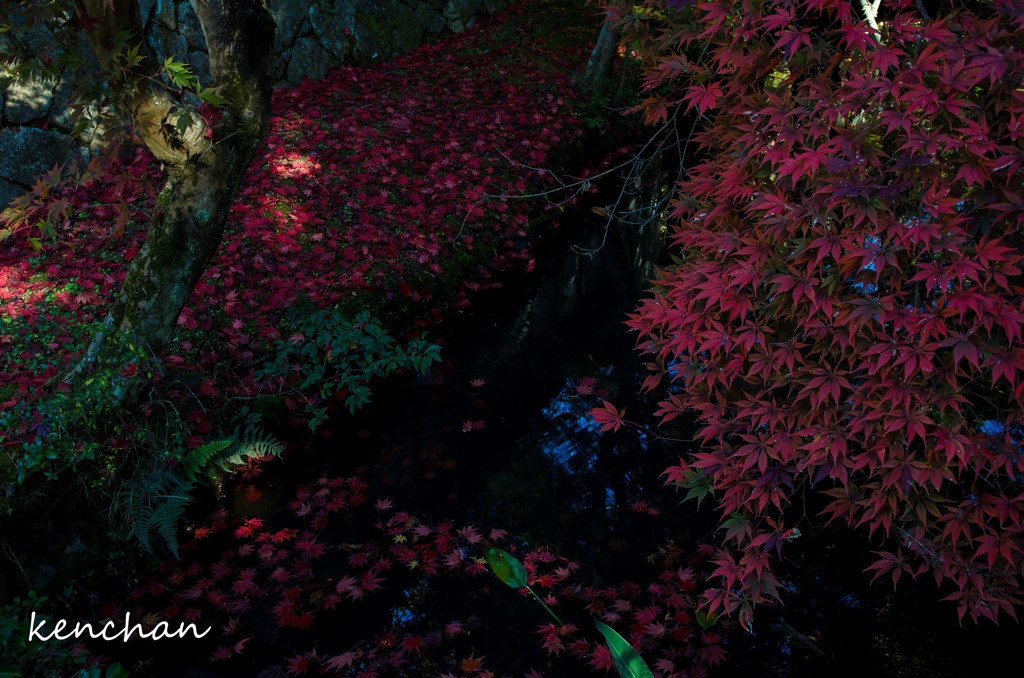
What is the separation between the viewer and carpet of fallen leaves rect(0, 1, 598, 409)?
5879 millimetres

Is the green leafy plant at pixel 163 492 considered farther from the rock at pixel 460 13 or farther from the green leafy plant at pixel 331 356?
the rock at pixel 460 13

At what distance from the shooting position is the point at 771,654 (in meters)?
4.08

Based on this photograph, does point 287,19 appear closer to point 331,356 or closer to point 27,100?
point 27,100

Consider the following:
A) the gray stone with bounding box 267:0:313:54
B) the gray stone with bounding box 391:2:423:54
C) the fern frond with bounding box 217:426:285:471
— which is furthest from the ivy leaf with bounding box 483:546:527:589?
the gray stone with bounding box 391:2:423:54

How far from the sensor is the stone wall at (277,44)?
7367 mm

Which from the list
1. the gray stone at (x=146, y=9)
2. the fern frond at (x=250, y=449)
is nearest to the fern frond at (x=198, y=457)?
the fern frond at (x=250, y=449)

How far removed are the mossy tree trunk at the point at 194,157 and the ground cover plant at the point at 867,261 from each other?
2.86 meters

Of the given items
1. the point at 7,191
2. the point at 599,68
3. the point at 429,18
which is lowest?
the point at 7,191

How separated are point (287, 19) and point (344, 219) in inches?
183

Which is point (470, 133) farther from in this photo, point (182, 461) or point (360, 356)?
point (182, 461)

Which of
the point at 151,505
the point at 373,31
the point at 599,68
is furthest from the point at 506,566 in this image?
the point at 373,31

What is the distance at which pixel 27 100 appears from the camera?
24.4 ft

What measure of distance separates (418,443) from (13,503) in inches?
107

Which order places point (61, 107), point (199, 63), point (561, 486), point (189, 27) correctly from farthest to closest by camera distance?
point (199, 63) < point (189, 27) < point (61, 107) < point (561, 486)
